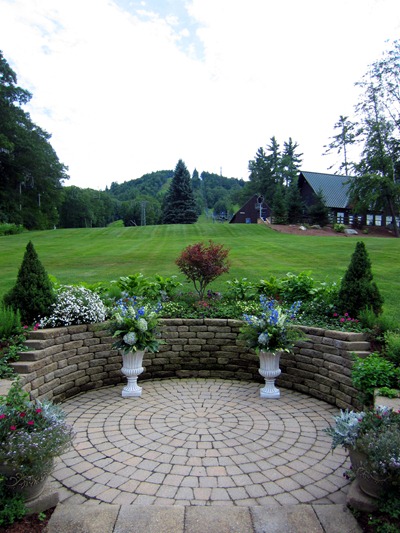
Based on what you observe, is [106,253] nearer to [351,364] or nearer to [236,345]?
[236,345]

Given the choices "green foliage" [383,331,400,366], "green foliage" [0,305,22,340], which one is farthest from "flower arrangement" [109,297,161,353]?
"green foliage" [383,331,400,366]

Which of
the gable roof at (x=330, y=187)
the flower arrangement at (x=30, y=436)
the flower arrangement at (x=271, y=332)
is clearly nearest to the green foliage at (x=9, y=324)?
the flower arrangement at (x=30, y=436)

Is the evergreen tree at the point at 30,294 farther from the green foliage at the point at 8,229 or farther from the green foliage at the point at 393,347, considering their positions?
the green foliage at the point at 8,229

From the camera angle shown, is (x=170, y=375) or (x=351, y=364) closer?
(x=351, y=364)

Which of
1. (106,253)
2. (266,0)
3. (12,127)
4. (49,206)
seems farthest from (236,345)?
(49,206)

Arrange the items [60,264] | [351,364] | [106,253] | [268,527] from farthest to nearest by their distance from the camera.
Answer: [106,253] < [60,264] < [351,364] < [268,527]

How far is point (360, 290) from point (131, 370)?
11.3 feet

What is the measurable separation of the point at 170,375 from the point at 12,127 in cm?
3301

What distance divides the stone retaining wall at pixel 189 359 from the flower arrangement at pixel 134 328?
0.28 meters

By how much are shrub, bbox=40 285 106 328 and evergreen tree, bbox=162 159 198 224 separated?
40707 mm

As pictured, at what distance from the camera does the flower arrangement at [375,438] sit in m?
2.38

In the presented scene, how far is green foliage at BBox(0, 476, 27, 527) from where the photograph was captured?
2354 millimetres

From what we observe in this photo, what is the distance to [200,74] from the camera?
9203mm

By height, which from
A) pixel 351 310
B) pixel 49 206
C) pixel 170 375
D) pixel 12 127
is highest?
pixel 12 127
